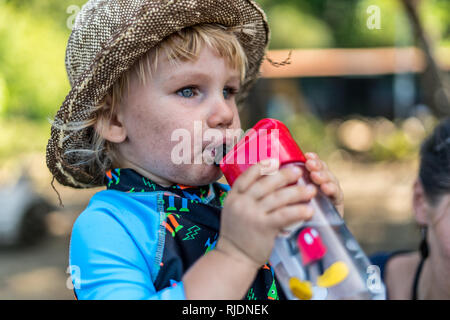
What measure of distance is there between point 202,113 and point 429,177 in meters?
1.13

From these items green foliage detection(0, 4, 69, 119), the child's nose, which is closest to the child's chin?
the child's nose

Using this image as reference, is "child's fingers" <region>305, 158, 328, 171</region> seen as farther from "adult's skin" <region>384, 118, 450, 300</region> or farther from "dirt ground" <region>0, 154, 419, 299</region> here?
"dirt ground" <region>0, 154, 419, 299</region>

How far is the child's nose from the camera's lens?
4.27ft

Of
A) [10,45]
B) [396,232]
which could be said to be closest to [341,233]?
[10,45]

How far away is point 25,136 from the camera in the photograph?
12922mm

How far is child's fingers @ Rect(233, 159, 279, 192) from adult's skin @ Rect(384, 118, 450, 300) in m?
1.03

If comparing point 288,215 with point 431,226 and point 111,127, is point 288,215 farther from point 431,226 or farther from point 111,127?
point 431,226

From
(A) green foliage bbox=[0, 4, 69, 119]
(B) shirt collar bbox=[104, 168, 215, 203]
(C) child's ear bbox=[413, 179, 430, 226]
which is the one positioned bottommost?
(A) green foliage bbox=[0, 4, 69, 119]

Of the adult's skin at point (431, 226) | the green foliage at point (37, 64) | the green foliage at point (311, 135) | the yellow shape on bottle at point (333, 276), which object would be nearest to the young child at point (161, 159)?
the yellow shape on bottle at point (333, 276)

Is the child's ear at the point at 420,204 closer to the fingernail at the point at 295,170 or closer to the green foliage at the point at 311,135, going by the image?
the fingernail at the point at 295,170

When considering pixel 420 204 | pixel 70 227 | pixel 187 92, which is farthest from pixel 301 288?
pixel 70 227

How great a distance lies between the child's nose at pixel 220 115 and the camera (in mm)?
1302

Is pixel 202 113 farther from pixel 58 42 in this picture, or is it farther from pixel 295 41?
pixel 295 41

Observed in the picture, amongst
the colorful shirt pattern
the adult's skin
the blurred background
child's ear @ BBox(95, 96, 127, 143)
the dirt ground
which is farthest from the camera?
the dirt ground
